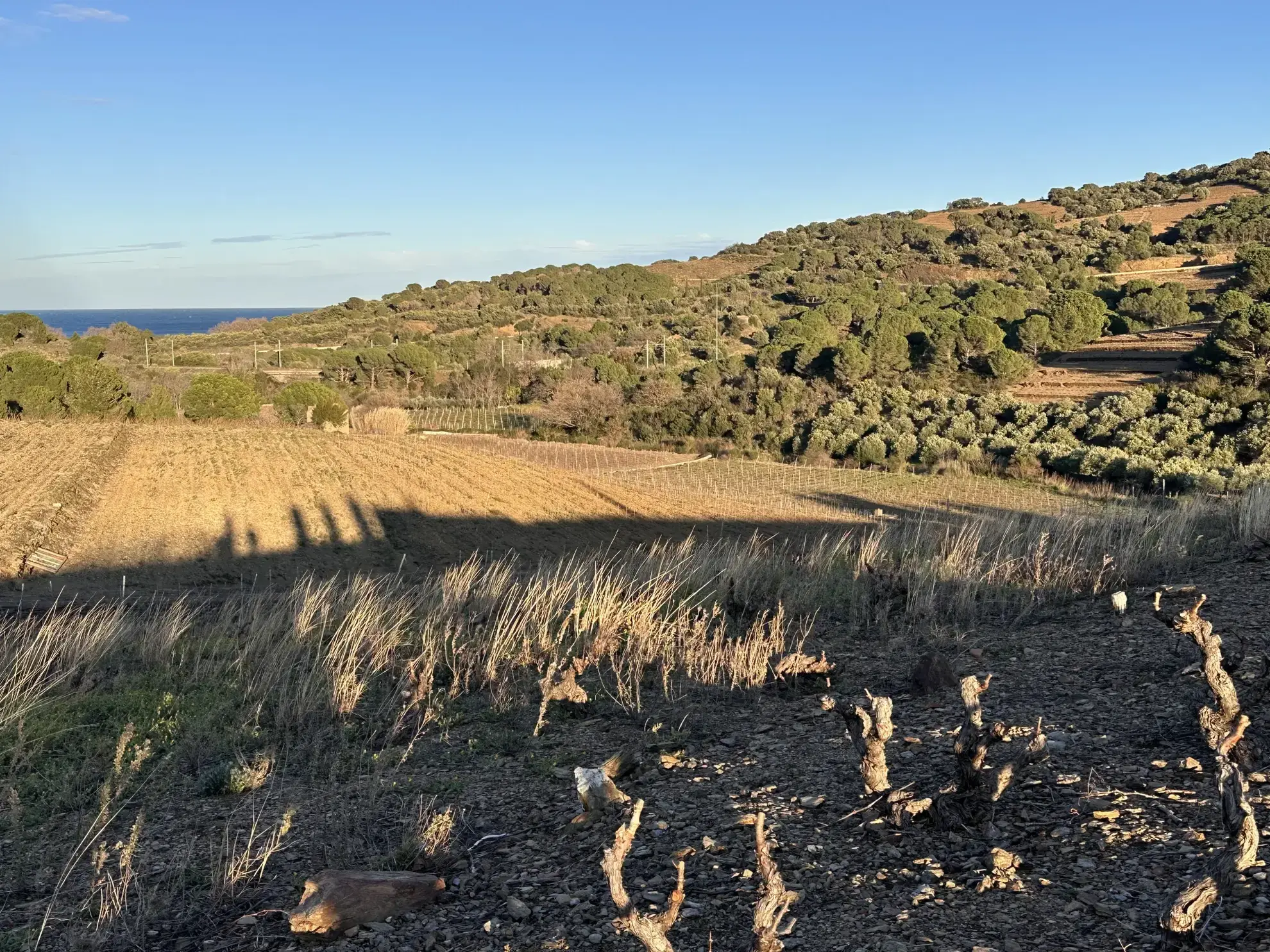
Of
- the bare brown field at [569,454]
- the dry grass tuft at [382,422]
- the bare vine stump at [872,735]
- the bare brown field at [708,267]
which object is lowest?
the bare brown field at [569,454]

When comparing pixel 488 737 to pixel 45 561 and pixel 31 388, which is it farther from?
pixel 31 388

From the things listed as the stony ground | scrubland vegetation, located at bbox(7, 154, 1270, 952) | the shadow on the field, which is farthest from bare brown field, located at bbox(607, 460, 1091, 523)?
the stony ground

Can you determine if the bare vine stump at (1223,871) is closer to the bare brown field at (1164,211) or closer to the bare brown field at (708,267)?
the bare brown field at (1164,211)

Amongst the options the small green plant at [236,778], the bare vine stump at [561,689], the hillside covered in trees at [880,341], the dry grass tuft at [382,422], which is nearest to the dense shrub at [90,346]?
the hillside covered in trees at [880,341]

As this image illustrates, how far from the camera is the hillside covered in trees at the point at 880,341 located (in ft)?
98.4

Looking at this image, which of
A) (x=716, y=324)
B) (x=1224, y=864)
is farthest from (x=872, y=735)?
(x=716, y=324)

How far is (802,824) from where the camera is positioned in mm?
3639

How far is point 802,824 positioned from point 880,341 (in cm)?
4041

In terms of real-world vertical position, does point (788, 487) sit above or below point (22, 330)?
below

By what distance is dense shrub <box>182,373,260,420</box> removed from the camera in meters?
42.8

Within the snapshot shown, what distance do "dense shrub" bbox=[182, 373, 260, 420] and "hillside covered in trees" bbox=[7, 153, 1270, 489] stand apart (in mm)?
2206

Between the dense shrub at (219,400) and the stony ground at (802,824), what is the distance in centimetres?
4103

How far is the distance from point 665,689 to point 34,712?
3587 mm

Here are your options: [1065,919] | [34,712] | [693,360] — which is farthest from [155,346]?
[1065,919]
